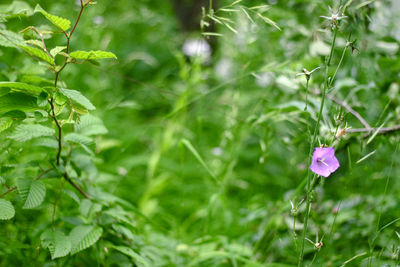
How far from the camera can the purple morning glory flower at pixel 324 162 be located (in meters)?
0.84

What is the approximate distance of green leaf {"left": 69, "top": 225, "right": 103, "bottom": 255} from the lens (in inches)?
34.2

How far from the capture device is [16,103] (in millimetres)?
820

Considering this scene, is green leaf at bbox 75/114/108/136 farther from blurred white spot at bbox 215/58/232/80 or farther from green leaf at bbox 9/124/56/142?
blurred white spot at bbox 215/58/232/80

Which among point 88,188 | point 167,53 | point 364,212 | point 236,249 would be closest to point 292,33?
point 364,212

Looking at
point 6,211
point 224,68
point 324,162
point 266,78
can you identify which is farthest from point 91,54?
point 224,68

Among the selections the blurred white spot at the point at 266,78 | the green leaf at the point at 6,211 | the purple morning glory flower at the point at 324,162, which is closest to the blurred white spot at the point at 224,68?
the blurred white spot at the point at 266,78

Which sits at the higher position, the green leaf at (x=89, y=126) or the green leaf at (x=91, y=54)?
the green leaf at (x=91, y=54)

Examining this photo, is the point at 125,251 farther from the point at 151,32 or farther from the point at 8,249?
the point at 151,32

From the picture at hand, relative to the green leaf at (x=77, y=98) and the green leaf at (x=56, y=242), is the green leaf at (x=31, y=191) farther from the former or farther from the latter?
the green leaf at (x=77, y=98)

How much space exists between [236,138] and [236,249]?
0.68 meters

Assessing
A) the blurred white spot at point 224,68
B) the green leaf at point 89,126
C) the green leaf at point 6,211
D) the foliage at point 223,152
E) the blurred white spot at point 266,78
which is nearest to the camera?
the green leaf at point 6,211

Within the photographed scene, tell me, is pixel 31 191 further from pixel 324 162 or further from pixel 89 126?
pixel 324 162

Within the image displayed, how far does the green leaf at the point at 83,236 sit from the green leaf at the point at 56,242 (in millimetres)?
14

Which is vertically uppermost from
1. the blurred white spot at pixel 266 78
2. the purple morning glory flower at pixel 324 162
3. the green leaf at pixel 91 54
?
Answer: the green leaf at pixel 91 54
